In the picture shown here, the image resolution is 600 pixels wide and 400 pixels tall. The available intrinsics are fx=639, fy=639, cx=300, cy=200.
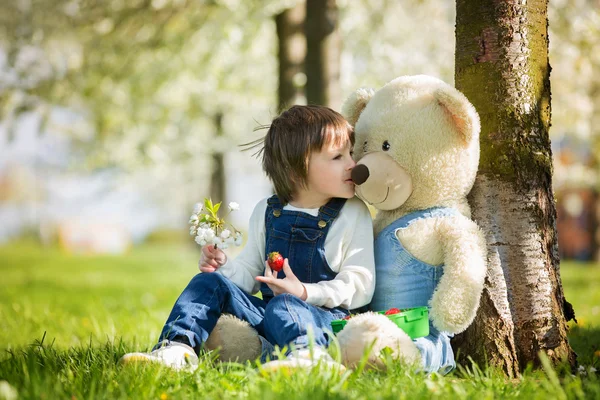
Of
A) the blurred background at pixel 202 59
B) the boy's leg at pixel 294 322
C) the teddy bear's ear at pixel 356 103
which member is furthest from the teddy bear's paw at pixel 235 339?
the blurred background at pixel 202 59

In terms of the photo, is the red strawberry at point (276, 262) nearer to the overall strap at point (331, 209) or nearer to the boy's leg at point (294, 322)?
the boy's leg at point (294, 322)

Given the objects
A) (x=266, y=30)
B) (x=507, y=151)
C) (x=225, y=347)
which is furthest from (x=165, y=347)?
(x=266, y=30)

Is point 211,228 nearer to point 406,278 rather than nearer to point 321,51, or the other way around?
point 406,278

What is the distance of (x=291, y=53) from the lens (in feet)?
21.2

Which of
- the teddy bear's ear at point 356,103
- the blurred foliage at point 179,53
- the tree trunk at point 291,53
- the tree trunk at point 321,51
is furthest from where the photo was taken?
the blurred foliage at point 179,53

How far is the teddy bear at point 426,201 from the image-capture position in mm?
2555

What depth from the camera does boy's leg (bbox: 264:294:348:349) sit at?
2.42 meters

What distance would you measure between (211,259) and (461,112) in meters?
1.25

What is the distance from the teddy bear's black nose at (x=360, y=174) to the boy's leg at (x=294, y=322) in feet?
1.85

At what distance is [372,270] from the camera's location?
8.91 feet

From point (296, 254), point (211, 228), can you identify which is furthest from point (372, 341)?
point (211, 228)

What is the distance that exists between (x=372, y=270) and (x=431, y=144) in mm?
594

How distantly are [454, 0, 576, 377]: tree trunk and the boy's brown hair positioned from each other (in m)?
0.63

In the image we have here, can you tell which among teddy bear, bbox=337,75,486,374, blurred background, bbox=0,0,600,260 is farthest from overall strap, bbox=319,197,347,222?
blurred background, bbox=0,0,600,260
